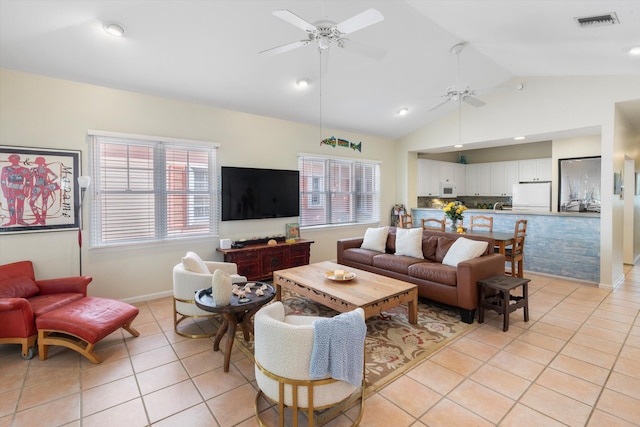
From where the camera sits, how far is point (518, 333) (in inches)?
127

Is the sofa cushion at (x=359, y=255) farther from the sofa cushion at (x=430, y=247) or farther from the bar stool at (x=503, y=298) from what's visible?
the bar stool at (x=503, y=298)

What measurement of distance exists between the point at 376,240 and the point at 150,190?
3.48 metres

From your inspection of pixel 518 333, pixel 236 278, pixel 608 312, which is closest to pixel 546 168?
pixel 608 312

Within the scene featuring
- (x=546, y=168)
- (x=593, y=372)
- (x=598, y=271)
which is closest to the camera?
(x=593, y=372)

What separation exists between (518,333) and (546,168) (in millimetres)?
5587

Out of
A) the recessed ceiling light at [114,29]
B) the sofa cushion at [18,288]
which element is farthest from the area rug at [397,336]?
the recessed ceiling light at [114,29]

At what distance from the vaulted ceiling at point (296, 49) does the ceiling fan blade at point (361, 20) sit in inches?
10.8

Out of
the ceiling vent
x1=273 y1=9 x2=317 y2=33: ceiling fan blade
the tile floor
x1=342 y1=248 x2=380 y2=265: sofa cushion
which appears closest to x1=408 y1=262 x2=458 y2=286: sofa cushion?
the tile floor

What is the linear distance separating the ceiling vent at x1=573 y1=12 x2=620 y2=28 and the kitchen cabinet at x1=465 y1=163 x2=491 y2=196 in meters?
5.54

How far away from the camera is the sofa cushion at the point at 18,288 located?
116 inches

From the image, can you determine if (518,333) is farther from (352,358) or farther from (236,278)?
(236,278)

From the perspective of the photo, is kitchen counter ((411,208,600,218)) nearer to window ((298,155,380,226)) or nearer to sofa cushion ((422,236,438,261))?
window ((298,155,380,226))

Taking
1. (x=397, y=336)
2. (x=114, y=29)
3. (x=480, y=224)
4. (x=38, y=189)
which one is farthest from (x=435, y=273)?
(x=38, y=189)

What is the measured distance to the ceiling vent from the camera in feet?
9.46
